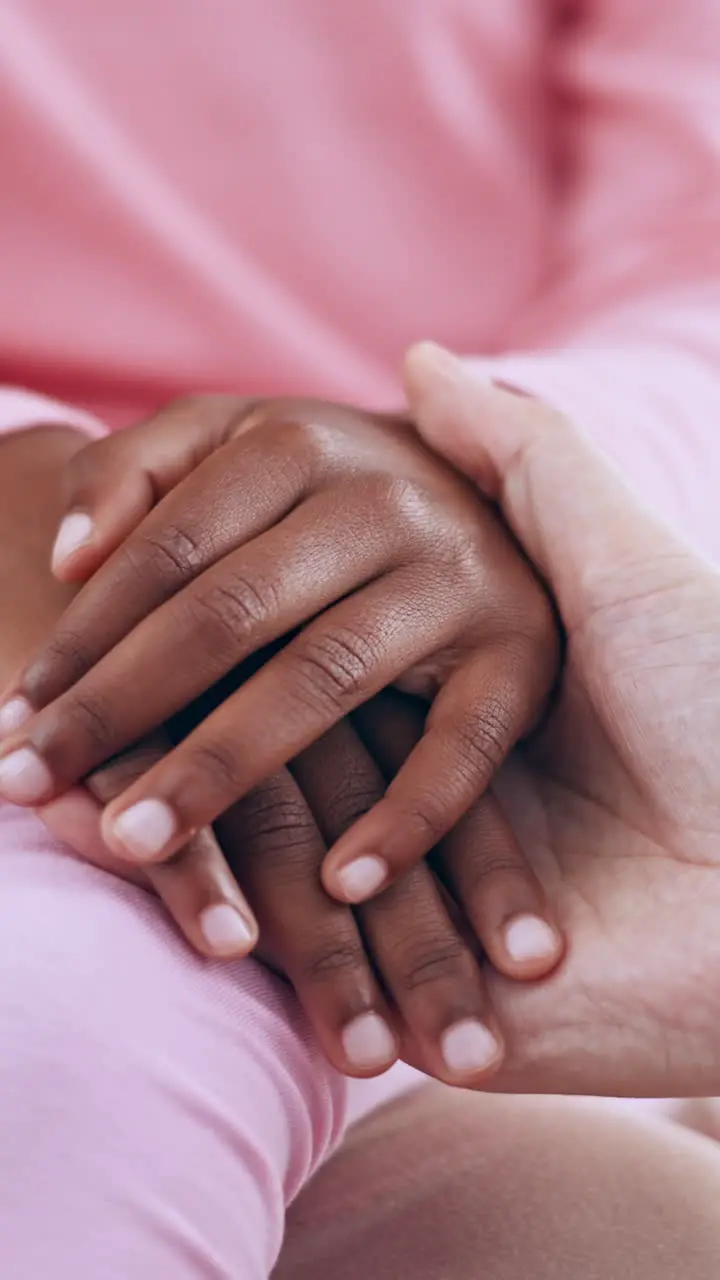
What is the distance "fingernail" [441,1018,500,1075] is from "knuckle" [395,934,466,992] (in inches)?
0.8

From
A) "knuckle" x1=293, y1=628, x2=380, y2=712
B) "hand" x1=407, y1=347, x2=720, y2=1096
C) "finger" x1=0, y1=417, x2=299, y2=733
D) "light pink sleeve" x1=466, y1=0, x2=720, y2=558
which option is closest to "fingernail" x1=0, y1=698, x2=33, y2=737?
"finger" x1=0, y1=417, x2=299, y2=733

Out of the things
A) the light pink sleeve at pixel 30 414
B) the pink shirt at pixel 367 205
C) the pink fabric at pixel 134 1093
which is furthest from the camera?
the pink shirt at pixel 367 205

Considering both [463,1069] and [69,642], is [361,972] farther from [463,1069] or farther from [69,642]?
[69,642]

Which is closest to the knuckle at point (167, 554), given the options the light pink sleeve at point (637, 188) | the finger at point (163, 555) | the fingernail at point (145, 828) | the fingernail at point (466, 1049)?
the finger at point (163, 555)

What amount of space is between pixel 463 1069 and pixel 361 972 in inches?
2.0

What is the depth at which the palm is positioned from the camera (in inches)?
19.3

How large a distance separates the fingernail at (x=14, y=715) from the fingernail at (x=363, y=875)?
0.46ft

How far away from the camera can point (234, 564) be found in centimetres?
53

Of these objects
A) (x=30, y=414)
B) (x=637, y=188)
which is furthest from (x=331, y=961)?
(x=637, y=188)

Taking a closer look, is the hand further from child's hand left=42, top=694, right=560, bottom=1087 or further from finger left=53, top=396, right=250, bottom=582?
finger left=53, top=396, right=250, bottom=582

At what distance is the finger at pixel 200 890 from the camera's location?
474 mm

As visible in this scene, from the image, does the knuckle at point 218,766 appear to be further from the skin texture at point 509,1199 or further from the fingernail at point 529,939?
the skin texture at point 509,1199

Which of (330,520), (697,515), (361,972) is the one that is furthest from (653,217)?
(361,972)

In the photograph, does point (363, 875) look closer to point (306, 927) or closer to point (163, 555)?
point (306, 927)
